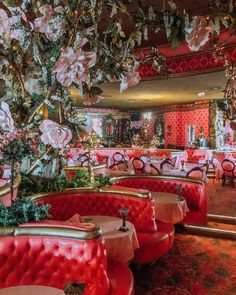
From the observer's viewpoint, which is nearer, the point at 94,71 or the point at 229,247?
the point at 94,71

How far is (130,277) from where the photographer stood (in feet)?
9.04

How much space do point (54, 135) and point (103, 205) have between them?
2.57 meters

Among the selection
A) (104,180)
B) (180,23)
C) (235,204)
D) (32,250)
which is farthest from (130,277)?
(235,204)

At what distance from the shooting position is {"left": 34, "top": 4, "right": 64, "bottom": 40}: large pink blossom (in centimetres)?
179

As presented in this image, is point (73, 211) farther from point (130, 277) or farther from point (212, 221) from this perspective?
point (212, 221)

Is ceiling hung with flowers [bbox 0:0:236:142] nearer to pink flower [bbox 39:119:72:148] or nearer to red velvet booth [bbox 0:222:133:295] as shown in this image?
pink flower [bbox 39:119:72:148]

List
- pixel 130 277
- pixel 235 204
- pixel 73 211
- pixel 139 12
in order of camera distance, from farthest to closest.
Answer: pixel 235 204 < pixel 73 211 < pixel 130 277 < pixel 139 12

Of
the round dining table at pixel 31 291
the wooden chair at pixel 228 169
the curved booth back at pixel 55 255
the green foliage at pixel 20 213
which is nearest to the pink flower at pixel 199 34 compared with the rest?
the curved booth back at pixel 55 255

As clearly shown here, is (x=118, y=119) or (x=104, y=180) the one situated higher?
(x=118, y=119)

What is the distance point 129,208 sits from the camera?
4094mm

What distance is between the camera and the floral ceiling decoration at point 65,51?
176 cm

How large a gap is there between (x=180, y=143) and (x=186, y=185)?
490 inches

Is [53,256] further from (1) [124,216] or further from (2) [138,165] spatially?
(2) [138,165]

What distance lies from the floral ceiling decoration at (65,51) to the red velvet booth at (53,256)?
56 centimetres
